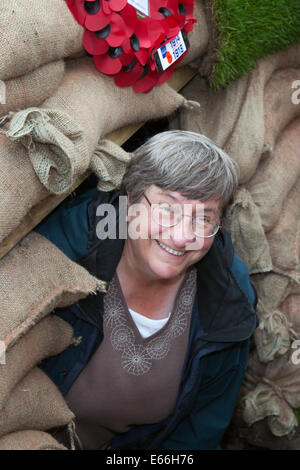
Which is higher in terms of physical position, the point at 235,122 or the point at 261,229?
the point at 235,122

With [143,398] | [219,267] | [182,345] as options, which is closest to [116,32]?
[219,267]

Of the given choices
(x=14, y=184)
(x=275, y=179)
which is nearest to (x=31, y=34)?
A: (x=14, y=184)

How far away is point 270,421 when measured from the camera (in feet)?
6.25

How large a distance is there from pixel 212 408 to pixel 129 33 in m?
1.01

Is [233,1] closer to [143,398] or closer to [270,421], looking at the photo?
[143,398]

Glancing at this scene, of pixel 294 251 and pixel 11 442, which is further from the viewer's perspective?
pixel 294 251

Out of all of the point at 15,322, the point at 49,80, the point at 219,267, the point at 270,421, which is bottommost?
the point at 270,421

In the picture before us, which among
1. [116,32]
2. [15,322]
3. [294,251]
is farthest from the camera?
[294,251]

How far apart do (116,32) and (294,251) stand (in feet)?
3.16

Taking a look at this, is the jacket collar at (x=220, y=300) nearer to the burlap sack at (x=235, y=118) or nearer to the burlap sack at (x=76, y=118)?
the burlap sack at (x=76, y=118)

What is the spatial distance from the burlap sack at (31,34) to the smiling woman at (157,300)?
295 mm

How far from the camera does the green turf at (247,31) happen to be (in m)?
1.59

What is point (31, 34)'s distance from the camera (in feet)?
3.51

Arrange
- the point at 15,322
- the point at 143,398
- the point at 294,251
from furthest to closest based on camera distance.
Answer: the point at 294,251, the point at 143,398, the point at 15,322
